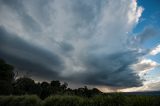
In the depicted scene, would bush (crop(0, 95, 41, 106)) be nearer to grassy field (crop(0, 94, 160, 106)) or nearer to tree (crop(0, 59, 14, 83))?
grassy field (crop(0, 94, 160, 106))

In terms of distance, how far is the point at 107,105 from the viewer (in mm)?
10656

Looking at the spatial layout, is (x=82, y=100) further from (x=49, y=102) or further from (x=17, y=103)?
(x=17, y=103)

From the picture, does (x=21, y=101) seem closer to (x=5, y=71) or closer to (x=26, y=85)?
(x=5, y=71)

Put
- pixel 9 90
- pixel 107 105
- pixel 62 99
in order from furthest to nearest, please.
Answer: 1. pixel 9 90
2. pixel 62 99
3. pixel 107 105

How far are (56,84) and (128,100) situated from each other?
4954 cm

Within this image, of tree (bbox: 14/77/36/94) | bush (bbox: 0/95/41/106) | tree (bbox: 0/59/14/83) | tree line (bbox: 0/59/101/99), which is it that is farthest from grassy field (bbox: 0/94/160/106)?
tree (bbox: 14/77/36/94)

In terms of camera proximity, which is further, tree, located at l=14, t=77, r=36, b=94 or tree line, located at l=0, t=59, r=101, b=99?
tree, located at l=14, t=77, r=36, b=94

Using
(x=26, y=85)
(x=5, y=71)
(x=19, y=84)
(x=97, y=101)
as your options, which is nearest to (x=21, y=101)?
(x=97, y=101)

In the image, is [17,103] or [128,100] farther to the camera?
[17,103]

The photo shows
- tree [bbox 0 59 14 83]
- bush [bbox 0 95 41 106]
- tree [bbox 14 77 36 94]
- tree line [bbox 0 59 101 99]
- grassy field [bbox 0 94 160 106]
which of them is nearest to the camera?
grassy field [bbox 0 94 160 106]

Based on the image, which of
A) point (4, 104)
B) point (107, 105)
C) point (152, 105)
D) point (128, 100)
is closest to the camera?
point (152, 105)

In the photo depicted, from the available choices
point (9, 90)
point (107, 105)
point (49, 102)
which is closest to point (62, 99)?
point (49, 102)

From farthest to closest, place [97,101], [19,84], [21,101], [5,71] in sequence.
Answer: [19,84] < [5,71] < [21,101] < [97,101]

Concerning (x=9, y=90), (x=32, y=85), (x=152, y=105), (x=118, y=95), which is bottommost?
(x=152, y=105)
